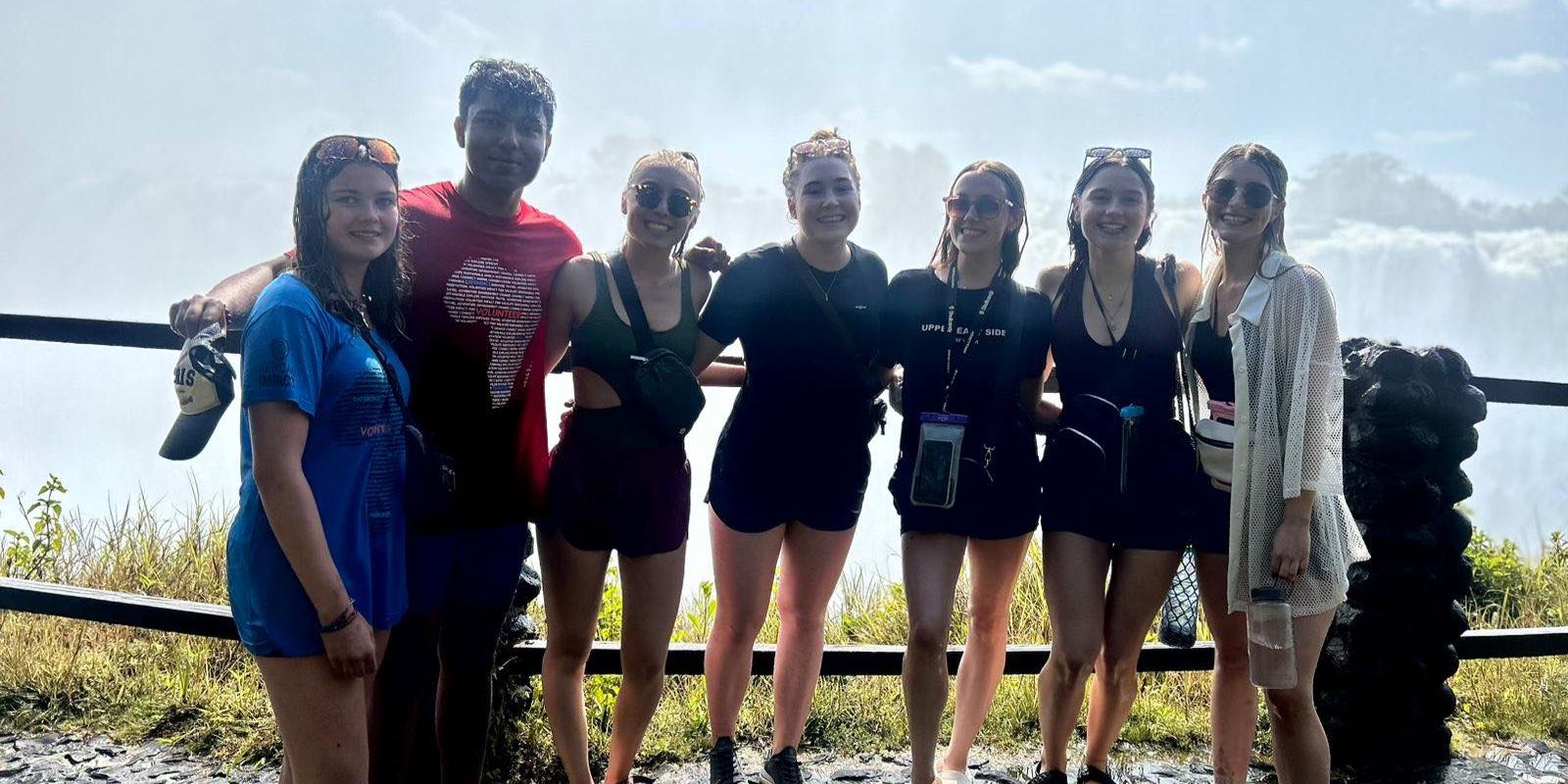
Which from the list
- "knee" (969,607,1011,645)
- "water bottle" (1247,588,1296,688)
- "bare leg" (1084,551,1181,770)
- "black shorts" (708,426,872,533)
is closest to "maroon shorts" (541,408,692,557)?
"black shorts" (708,426,872,533)

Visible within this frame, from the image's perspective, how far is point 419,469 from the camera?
304cm

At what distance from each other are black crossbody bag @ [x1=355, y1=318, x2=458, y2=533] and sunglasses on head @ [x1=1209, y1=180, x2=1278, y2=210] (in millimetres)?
2710

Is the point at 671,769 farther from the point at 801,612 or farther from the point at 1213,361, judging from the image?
the point at 1213,361

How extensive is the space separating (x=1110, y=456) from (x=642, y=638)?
177 centimetres

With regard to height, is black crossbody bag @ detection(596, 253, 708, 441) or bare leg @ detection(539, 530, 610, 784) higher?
black crossbody bag @ detection(596, 253, 708, 441)

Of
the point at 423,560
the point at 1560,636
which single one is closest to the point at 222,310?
the point at 423,560

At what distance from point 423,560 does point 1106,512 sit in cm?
231

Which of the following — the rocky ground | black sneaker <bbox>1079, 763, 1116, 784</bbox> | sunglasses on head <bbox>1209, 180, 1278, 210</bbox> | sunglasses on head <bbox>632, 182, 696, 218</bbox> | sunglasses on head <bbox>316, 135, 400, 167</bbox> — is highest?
sunglasses on head <bbox>1209, 180, 1278, 210</bbox>

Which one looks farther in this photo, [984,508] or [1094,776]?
[1094,776]

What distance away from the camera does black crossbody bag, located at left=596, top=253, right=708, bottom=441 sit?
3.68 m

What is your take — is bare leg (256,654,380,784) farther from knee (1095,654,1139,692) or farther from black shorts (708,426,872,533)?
knee (1095,654,1139,692)

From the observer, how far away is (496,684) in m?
4.61

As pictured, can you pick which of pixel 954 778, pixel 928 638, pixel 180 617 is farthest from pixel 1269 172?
pixel 180 617

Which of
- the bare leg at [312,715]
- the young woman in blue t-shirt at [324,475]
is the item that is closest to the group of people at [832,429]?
the young woman in blue t-shirt at [324,475]
